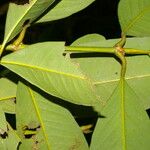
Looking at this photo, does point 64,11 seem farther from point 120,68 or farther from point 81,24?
point 81,24

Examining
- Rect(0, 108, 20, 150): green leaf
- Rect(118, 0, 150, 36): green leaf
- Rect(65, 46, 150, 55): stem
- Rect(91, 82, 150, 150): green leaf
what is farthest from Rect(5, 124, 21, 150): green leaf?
Rect(118, 0, 150, 36): green leaf

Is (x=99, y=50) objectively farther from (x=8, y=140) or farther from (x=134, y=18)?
(x=8, y=140)

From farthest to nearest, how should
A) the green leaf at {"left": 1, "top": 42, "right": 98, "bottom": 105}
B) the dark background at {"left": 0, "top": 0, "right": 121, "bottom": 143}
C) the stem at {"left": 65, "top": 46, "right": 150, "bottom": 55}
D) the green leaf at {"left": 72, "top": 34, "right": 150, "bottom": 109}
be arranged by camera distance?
the dark background at {"left": 0, "top": 0, "right": 121, "bottom": 143} → the green leaf at {"left": 72, "top": 34, "right": 150, "bottom": 109} → the stem at {"left": 65, "top": 46, "right": 150, "bottom": 55} → the green leaf at {"left": 1, "top": 42, "right": 98, "bottom": 105}

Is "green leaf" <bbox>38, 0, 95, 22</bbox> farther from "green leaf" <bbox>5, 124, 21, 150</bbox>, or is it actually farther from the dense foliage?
"green leaf" <bbox>5, 124, 21, 150</bbox>

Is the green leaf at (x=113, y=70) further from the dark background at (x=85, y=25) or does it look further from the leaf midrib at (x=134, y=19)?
the dark background at (x=85, y=25)

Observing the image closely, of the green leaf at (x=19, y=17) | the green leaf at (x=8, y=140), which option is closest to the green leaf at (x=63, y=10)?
the green leaf at (x=19, y=17)

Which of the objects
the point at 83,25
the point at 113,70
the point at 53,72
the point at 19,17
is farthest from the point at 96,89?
the point at 83,25
